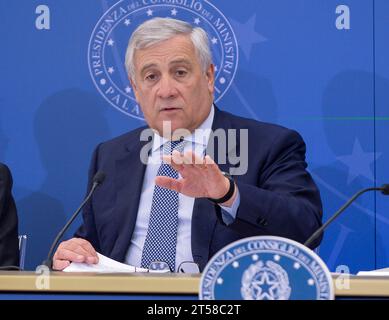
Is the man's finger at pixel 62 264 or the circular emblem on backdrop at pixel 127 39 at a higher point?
the circular emblem on backdrop at pixel 127 39

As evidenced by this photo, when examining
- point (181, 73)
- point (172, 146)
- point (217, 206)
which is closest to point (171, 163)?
point (217, 206)

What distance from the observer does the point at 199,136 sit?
9.68ft

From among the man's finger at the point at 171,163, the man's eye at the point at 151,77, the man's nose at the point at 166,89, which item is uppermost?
the man's eye at the point at 151,77

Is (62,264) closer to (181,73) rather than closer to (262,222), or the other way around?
(262,222)

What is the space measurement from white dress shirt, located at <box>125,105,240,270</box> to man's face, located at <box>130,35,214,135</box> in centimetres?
5

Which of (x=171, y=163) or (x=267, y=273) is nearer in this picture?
(x=267, y=273)

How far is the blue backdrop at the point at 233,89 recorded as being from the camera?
10.7ft

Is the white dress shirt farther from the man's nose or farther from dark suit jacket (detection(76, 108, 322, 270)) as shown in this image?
the man's nose

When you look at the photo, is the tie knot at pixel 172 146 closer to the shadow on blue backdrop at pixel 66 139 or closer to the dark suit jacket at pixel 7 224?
the shadow on blue backdrop at pixel 66 139

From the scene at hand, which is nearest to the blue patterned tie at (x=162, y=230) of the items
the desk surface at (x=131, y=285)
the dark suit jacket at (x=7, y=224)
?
the dark suit jacket at (x=7, y=224)

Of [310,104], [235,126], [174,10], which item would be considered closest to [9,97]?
[174,10]

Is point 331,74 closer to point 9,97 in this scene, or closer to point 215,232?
point 215,232

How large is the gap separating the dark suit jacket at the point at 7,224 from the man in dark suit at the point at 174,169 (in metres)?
0.28

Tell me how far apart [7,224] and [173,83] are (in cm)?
89
